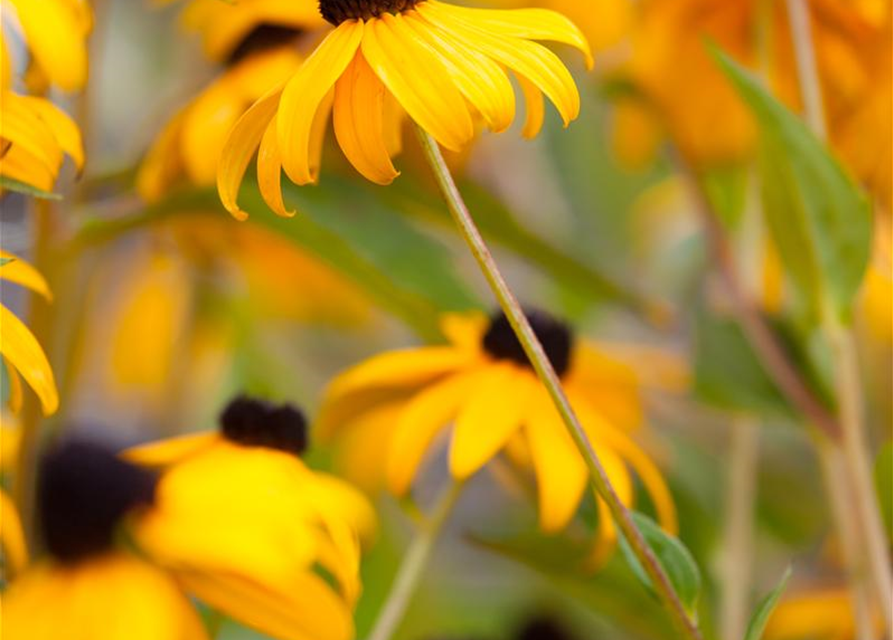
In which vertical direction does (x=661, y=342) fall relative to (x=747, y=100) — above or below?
below

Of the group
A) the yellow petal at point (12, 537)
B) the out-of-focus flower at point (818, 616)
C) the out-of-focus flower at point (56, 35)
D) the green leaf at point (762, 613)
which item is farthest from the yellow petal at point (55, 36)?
the out-of-focus flower at point (818, 616)

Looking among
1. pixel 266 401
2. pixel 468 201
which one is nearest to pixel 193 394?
pixel 468 201

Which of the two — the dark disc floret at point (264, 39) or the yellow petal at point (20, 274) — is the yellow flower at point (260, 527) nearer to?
the yellow petal at point (20, 274)

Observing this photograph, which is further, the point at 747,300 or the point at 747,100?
the point at 747,300

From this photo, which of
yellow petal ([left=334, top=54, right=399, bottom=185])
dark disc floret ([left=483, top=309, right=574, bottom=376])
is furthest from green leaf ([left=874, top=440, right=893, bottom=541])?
yellow petal ([left=334, top=54, right=399, bottom=185])

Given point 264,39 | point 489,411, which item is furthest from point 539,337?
point 264,39

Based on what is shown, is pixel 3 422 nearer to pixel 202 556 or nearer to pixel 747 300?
pixel 202 556
